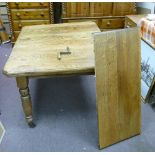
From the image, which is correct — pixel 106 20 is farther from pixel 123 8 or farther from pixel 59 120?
pixel 59 120

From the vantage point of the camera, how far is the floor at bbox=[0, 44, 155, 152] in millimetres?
1647

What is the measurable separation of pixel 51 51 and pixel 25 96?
16.7 inches

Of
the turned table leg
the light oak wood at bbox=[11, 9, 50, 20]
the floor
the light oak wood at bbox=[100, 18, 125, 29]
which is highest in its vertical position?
the light oak wood at bbox=[11, 9, 50, 20]

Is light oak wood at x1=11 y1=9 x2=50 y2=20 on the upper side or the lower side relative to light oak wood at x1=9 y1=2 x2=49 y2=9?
lower

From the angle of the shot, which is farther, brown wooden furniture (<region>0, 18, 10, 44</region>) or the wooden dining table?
brown wooden furniture (<region>0, 18, 10, 44</region>)

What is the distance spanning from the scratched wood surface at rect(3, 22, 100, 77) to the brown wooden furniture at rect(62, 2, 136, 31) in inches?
29.0

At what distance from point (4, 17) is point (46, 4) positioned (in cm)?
91

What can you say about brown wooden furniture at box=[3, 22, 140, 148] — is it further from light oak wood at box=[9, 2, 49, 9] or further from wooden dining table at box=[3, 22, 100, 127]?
light oak wood at box=[9, 2, 49, 9]

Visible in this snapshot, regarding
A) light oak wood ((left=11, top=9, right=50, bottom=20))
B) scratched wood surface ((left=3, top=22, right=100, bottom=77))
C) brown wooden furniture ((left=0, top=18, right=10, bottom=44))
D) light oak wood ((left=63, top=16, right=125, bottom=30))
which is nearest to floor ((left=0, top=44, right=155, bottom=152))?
scratched wood surface ((left=3, top=22, right=100, bottom=77))

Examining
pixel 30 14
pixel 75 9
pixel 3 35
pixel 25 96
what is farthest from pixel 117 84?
pixel 3 35

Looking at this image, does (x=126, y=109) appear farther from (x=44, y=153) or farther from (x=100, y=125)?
(x=44, y=153)

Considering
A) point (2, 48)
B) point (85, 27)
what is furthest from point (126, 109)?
point (2, 48)

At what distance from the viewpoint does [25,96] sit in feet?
5.46

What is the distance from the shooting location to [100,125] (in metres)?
1.54
